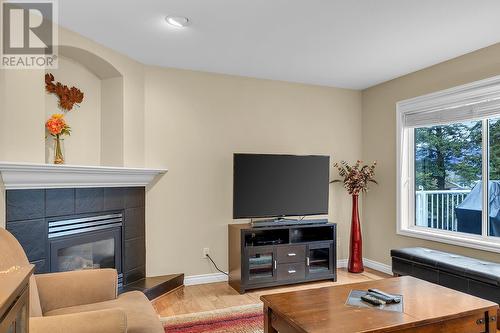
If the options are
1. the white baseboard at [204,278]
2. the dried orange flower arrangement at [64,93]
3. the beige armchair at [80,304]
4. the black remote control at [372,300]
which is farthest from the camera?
the white baseboard at [204,278]

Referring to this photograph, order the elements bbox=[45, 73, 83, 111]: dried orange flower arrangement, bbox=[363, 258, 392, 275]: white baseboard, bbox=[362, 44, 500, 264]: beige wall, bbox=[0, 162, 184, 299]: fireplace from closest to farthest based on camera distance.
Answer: bbox=[0, 162, 184, 299]: fireplace
bbox=[45, 73, 83, 111]: dried orange flower arrangement
bbox=[362, 44, 500, 264]: beige wall
bbox=[363, 258, 392, 275]: white baseboard

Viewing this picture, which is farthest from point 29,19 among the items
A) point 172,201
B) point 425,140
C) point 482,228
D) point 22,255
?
point 482,228

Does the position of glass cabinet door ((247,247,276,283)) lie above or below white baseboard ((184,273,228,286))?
above

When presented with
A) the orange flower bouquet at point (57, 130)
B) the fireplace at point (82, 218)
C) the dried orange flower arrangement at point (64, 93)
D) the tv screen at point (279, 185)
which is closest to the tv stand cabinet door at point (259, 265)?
the tv screen at point (279, 185)

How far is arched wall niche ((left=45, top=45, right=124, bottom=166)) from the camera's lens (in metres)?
3.28

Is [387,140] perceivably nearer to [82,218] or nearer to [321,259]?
[321,259]

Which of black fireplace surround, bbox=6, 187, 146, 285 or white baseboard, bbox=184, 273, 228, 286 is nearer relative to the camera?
black fireplace surround, bbox=6, 187, 146, 285

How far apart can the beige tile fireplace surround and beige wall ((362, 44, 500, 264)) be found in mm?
13

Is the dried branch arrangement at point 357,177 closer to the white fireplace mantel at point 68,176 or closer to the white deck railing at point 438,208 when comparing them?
the white deck railing at point 438,208

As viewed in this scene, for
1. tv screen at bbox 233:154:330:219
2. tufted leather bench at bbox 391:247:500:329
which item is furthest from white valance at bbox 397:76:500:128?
tufted leather bench at bbox 391:247:500:329

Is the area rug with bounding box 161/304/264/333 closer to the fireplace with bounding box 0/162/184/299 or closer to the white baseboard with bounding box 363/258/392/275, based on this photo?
the fireplace with bounding box 0/162/184/299

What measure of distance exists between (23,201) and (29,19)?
1365 mm

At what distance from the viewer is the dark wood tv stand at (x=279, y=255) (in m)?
3.71

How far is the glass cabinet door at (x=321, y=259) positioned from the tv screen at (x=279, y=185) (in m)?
0.42
